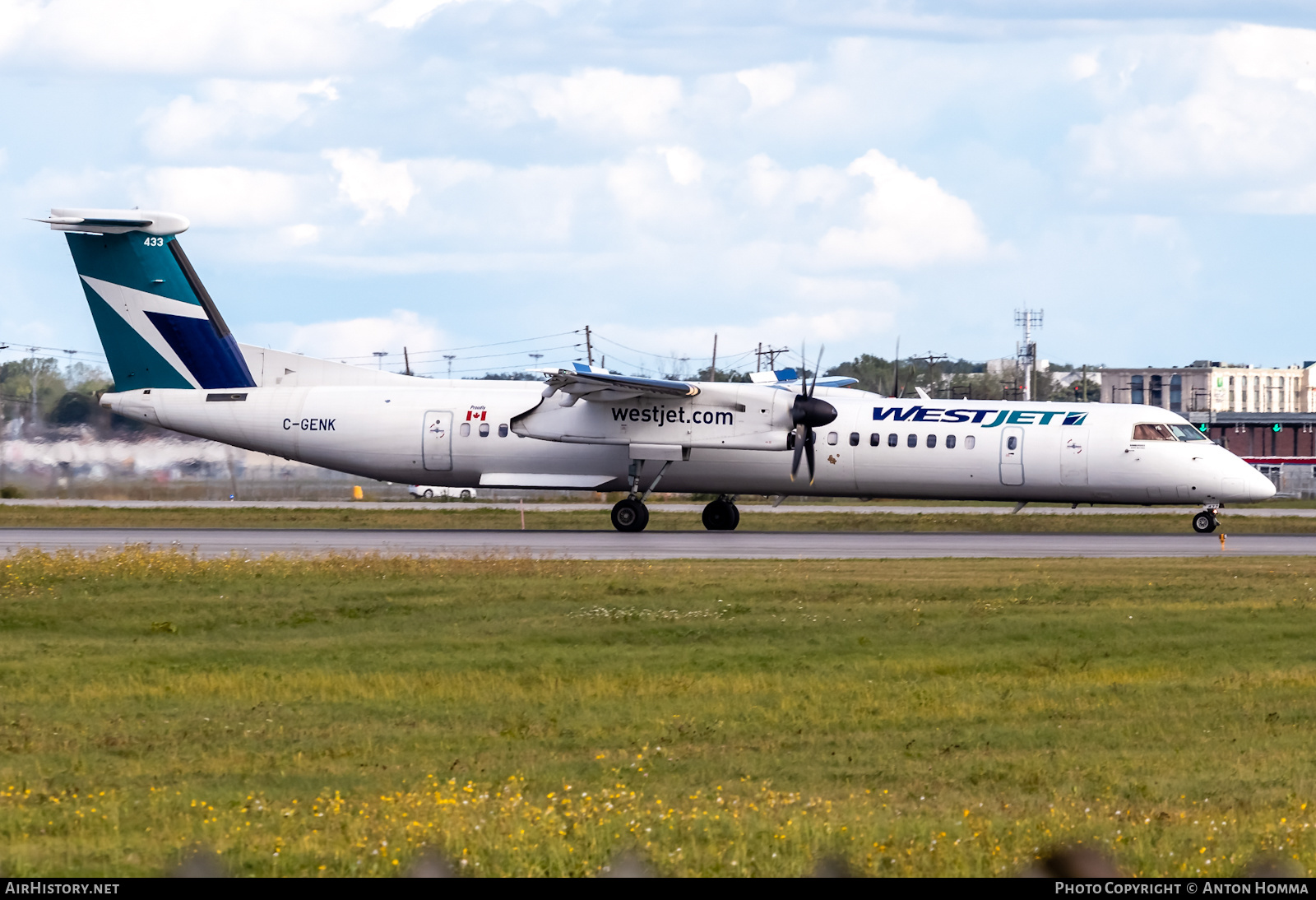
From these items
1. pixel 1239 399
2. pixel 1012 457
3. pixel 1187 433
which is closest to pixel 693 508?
pixel 1012 457

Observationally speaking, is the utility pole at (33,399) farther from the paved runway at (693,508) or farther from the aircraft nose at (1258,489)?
the aircraft nose at (1258,489)

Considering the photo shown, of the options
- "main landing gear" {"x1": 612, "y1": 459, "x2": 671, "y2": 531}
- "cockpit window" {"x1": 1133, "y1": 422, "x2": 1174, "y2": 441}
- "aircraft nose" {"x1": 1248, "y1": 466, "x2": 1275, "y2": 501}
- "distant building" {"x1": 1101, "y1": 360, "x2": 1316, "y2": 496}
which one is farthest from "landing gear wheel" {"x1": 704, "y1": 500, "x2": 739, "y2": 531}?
"distant building" {"x1": 1101, "y1": 360, "x2": 1316, "y2": 496}

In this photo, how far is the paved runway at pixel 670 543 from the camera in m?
30.3

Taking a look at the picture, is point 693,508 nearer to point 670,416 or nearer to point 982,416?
point 670,416

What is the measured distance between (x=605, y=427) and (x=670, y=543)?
14.1ft

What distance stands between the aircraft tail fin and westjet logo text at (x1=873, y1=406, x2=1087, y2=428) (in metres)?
17.0

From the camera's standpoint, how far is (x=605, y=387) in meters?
35.2

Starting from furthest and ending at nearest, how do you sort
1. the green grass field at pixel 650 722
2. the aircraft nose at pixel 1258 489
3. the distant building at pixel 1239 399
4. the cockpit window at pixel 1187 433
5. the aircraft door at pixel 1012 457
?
the distant building at pixel 1239 399, the cockpit window at pixel 1187 433, the aircraft door at pixel 1012 457, the aircraft nose at pixel 1258 489, the green grass field at pixel 650 722

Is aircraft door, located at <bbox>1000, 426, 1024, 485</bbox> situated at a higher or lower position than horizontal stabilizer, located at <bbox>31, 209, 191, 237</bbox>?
lower

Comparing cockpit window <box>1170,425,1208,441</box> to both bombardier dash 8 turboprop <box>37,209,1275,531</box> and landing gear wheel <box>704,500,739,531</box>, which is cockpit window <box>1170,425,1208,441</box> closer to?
bombardier dash 8 turboprop <box>37,209,1275,531</box>

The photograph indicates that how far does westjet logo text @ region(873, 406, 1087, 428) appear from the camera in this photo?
116 ft

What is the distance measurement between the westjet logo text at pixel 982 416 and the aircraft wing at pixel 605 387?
5.12 meters

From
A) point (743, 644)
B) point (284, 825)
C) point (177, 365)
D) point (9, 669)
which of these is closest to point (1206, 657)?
point (743, 644)

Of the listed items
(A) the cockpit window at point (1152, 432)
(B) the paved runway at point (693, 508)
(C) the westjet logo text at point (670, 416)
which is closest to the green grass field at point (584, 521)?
(B) the paved runway at point (693, 508)
